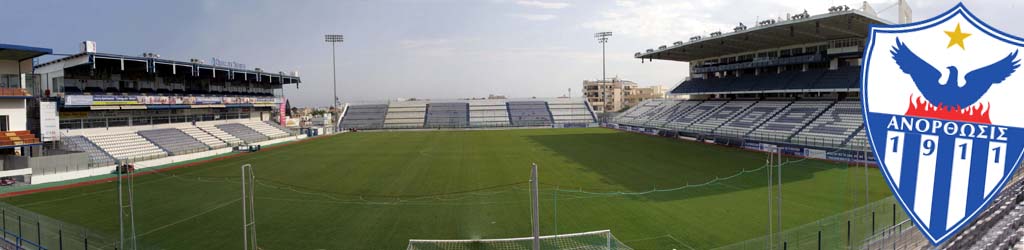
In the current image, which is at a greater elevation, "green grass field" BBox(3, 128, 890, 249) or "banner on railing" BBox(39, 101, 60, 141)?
"banner on railing" BBox(39, 101, 60, 141)

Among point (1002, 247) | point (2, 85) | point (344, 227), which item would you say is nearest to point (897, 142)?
point (1002, 247)

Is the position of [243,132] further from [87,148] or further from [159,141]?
[87,148]

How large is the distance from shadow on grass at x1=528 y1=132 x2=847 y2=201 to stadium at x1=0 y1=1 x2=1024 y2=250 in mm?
180

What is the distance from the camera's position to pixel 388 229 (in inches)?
502

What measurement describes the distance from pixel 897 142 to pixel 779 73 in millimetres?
41748

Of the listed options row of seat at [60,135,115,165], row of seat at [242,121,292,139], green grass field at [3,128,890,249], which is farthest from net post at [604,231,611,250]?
row of seat at [242,121,292,139]

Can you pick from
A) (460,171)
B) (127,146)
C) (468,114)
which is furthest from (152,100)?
(468,114)

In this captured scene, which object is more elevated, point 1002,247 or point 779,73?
point 779,73

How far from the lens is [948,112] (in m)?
4.09

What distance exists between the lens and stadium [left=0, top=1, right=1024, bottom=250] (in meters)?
11.2

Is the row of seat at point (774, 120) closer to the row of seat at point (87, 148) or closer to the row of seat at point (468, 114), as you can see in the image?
the row of seat at point (468, 114)

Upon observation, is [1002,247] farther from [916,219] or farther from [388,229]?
[388,229]

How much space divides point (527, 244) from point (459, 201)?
18.4ft

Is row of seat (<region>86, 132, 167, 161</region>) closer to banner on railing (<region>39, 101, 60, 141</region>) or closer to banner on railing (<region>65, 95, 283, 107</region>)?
banner on railing (<region>39, 101, 60, 141</region>)
